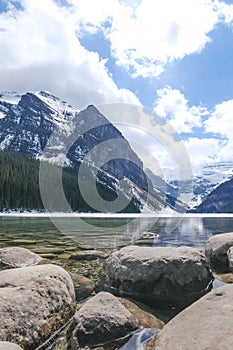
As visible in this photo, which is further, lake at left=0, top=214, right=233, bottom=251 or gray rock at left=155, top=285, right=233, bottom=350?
lake at left=0, top=214, right=233, bottom=251

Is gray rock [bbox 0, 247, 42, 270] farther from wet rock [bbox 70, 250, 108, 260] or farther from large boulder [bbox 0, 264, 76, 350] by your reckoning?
large boulder [bbox 0, 264, 76, 350]

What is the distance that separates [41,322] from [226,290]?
171 inches

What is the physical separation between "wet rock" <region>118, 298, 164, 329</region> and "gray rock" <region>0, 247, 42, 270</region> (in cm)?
686

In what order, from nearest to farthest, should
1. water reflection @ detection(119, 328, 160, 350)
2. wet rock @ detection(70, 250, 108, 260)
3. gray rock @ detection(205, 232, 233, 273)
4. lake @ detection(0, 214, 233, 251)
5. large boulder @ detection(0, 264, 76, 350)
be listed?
1. large boulder @ detection(0, 264, 76, 350)
2. water reflection @ detection(119, 328, 160, 350)
3. gray rock @ detection(205, 232, 233, 273)
4. wet rock @ detection(70, 250, 108, 260)
5. lake @ detection(0, 214, 233, 251)

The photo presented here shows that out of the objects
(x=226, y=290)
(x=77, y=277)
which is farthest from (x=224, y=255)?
(x=226, y=290)

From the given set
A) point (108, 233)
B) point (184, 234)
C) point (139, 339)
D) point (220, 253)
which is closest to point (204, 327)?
point (139, 339)

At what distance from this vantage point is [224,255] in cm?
1477

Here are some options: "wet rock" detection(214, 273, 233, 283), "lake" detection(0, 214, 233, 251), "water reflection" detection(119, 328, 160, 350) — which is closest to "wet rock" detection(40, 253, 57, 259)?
"lake" detection(0, 214, 233, 251)

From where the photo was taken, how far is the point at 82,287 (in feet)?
38.8

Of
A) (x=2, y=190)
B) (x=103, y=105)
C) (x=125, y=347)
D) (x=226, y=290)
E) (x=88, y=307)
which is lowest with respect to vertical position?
(x=125, y=347)

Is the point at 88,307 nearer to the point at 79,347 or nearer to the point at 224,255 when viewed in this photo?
the point at 79,347

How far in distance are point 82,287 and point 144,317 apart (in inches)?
145

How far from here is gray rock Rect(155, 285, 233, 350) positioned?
5155 mm

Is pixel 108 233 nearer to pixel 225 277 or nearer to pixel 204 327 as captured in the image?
pixel 225 277
